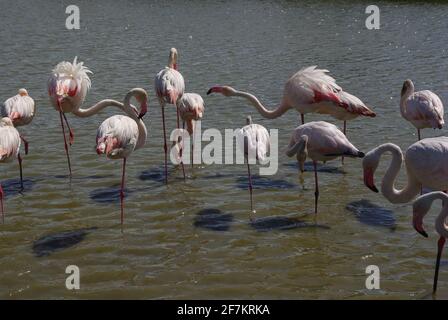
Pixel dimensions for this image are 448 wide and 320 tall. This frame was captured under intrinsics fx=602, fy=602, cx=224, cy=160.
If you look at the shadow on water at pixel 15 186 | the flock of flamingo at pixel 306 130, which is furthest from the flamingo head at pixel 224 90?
the shadow on water at pixel 15 186

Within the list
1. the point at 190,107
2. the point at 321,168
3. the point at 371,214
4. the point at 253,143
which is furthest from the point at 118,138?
the point at 321,168

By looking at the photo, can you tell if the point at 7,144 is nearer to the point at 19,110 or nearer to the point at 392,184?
the point at 19,110

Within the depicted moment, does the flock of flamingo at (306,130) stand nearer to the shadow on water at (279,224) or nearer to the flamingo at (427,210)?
the flamingo at (427,210)

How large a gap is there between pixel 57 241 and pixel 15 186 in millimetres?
1688

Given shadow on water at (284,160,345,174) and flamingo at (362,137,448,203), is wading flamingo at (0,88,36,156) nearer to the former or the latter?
shadow on water at (284,160,345,174)

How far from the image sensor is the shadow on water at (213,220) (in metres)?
5.82

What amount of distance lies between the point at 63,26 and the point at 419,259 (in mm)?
17519

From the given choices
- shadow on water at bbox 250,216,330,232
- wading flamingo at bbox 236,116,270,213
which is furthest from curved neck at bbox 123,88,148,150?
shadow on water at bbox 250,216,330,232

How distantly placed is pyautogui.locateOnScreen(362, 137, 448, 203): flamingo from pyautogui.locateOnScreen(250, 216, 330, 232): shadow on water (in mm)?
873

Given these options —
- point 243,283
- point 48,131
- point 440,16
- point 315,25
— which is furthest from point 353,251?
point 440,16

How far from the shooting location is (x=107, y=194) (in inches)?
263

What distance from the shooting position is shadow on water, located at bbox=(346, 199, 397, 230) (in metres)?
5.86

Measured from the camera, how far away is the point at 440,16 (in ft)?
74.5

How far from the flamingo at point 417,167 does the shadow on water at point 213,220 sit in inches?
58.0
